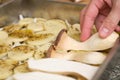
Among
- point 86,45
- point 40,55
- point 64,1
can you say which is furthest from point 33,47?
point 64,1

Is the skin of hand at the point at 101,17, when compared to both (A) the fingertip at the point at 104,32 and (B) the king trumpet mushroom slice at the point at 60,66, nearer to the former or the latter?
(A) the fingertip at the point at 104,32

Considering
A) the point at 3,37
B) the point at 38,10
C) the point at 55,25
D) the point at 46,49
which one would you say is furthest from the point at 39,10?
the point at 46,49

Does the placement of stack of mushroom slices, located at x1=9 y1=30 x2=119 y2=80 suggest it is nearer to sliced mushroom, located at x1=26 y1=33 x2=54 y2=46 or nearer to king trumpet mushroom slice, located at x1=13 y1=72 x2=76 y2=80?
king trumpet mushroom slice, located at x1=13 y1=72 x2=76 y2=80

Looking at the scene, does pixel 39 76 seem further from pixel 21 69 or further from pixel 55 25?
pixel 55 25

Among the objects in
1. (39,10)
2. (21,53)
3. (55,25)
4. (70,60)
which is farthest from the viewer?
(39,10)

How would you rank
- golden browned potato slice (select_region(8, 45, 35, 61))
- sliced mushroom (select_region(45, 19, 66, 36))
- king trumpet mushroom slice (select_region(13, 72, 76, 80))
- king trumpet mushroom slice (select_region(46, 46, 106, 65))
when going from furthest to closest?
sliced mushroom (select_region(45, 19, 66, 36)), golden browned potato slice (select_region(8, 45, 35, 61)), king trumpet mushroom slice (select_region(46, 46, 106, 65)), king trumpet mushroom slice (select_region(13, 72, 76, 80))

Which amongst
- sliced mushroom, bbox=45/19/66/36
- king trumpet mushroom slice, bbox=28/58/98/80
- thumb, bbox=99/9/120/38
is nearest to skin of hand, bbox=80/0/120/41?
thumb, bbox=99/9/120/38
